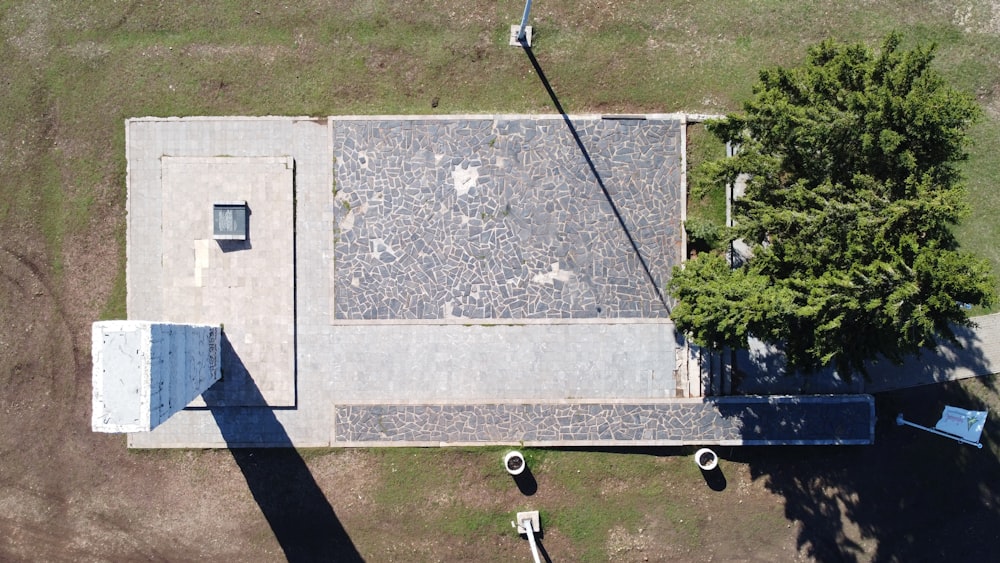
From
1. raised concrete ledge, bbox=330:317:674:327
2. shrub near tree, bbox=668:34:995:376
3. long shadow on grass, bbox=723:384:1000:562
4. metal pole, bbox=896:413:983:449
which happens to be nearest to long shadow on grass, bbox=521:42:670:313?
raised concrete ledge, bbox=330:317:674:327

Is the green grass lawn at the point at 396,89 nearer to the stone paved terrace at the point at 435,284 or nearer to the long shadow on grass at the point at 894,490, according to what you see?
the stone paved terrace at the point at 435,284

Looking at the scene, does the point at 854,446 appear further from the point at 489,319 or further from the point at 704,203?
the point at 489,319

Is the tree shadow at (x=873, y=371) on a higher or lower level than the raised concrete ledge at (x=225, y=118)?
lower

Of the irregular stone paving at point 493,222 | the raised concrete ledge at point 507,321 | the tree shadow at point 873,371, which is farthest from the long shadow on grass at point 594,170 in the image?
the tree shadow at point 873,371

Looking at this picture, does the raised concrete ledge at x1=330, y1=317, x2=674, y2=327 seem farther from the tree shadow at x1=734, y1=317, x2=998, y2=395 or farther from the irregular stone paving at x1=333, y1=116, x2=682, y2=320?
the tree shadow at x1=734, y1=317, x2=998, y2=395

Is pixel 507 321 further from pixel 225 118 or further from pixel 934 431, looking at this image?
pixel 934 431

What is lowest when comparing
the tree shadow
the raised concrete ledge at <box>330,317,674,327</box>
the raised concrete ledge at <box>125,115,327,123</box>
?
the tree shadow
